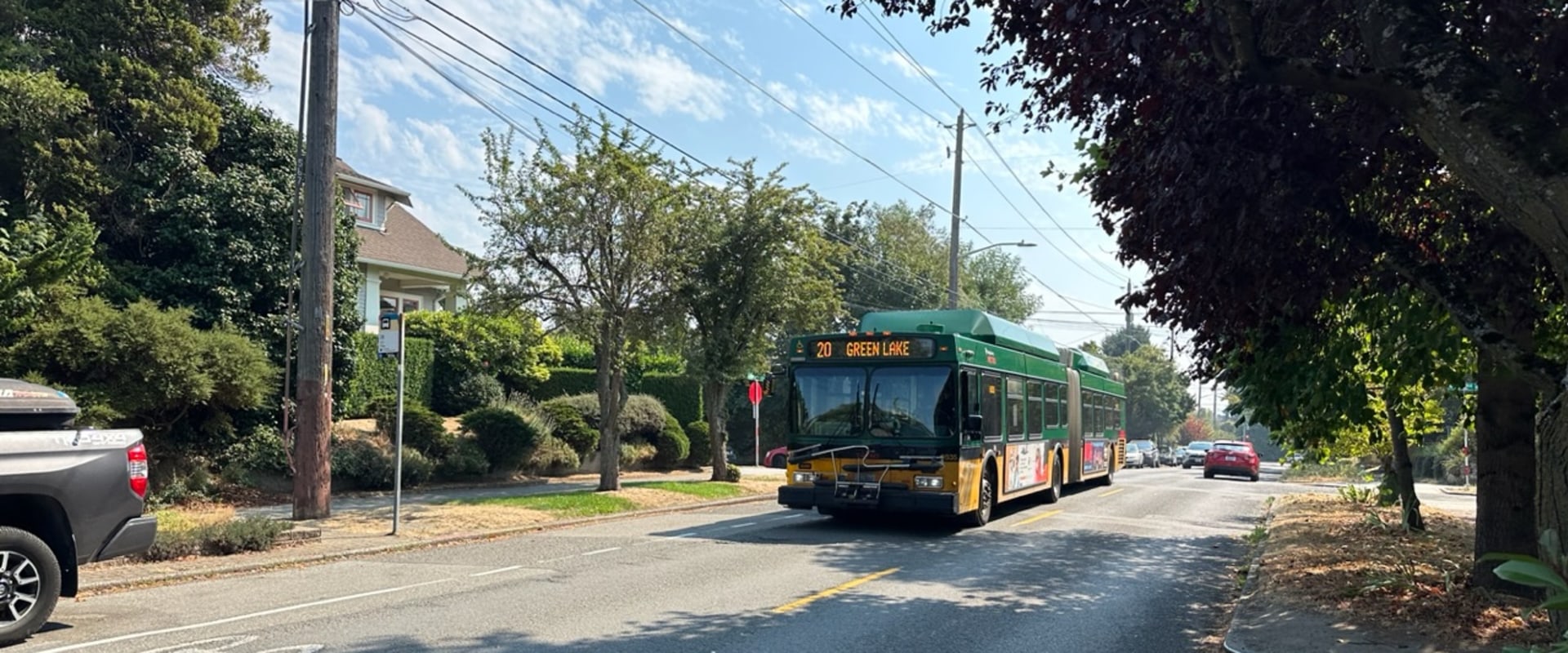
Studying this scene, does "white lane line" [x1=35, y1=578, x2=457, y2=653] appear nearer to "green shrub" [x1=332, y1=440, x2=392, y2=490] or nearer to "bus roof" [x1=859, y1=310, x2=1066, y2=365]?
"bus roof" [x1=859, y1=310, x2=1066, y2=365]

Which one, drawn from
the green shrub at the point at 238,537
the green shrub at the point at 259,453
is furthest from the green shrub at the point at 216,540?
the green shrub at the point at 259,453

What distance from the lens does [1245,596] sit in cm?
973

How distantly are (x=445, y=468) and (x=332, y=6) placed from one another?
369 inches

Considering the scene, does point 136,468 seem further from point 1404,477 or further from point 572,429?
point 572,429

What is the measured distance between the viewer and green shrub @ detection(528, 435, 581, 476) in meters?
22.2

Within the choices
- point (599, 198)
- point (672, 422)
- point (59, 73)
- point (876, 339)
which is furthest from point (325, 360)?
point (672, 422)

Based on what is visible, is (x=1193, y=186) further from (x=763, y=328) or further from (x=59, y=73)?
(x=59, y=73)

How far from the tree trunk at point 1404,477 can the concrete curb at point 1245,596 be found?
171 centimetres

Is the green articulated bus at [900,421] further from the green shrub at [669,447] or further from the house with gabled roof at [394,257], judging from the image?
the house with gabled roof at [394,257]

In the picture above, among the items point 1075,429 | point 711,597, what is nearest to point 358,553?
point 711,597

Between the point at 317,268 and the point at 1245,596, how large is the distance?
1125 cm

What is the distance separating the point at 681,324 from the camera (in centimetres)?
2067

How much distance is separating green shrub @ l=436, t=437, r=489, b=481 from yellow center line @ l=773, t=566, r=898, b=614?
1158 centimetres

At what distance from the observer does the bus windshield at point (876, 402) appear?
553 inches
